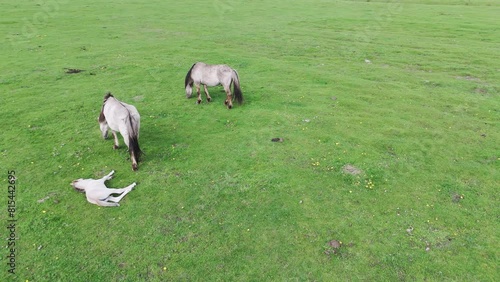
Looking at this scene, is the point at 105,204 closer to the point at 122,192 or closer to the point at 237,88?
the point at 122,192

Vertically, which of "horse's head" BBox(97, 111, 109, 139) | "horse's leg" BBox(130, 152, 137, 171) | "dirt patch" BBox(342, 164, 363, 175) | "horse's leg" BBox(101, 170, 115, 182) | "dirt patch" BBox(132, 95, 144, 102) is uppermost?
"horse's head" BBox(97, 111, 109, 139)

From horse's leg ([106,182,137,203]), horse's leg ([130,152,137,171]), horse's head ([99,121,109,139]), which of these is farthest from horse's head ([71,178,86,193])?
horse's head ([99,121,109,139])

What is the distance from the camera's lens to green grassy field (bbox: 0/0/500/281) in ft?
22.8

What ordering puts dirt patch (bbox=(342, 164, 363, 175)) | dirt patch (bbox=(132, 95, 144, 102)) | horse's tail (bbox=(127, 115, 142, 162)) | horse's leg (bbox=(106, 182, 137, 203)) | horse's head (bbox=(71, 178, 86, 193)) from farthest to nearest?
dirt patch (bbox=(132, 95, 144, 102))
dirt patch (bbox=(342, 164, 363, 175))
horse's tail (bbox=(127, 115, 142, 162))
horse's head (bbox=(71, 178, 86, 193))
horse's leg (bbox=(106, 182, 137, 203))

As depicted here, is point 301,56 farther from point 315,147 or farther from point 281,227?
point 281,227

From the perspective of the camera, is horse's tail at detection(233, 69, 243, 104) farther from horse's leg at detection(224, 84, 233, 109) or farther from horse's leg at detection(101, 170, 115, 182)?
horse's leg at detection(101, 170, 115, 182)

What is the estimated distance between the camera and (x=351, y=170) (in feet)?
32.2

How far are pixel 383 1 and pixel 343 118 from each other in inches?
1690

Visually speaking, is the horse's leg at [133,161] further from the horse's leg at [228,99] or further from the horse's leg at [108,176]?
the horse's leg at [228,99]

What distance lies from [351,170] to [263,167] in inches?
101

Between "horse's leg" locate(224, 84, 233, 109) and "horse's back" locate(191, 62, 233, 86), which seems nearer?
"horse's back" locate(191, 62, 233, 86)

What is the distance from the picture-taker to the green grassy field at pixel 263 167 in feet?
22.8

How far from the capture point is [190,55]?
21438 millimetres

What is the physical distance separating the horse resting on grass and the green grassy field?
20 centimetres
